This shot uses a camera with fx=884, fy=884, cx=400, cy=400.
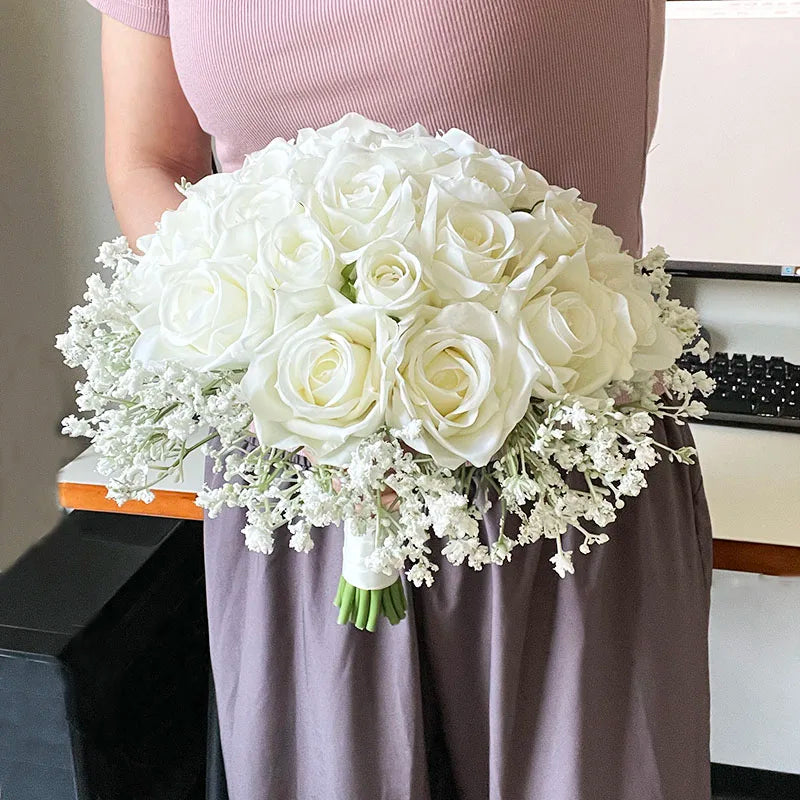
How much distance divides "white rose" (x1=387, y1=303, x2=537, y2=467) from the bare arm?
1.37ft

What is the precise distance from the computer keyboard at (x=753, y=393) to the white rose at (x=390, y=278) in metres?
0.78

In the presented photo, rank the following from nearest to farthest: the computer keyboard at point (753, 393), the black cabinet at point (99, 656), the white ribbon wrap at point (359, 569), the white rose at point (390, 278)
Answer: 1. the white rose at point (390, 278)
2. the white ribbon wrap at point (359, 569)
3. the black cabinet at point (99, 656)
4. the computer keyboard at point (753, 393)

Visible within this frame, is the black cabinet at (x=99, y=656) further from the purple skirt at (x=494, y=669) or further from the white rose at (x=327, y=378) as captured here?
the white rose at (x=327, y=378)

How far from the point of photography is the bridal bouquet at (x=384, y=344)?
44 centimetres

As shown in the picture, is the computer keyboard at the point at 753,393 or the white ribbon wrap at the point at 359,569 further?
Result: the computer keyboard at the point at 753,393

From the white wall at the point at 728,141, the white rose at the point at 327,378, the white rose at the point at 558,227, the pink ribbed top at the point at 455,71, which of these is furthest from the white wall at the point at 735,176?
the white rose at the point at 327,378

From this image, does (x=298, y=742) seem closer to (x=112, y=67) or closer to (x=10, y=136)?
(x=112, y=67)

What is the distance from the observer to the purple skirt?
74cm

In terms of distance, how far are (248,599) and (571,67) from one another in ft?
1.76

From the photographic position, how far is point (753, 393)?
3.85 ft

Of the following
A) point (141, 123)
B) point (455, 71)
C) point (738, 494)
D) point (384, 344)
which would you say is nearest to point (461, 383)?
point (384, 344)

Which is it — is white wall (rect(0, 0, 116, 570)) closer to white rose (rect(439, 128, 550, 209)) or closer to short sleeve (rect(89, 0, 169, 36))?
short sleeve (rect(89, 0, 169, 36))

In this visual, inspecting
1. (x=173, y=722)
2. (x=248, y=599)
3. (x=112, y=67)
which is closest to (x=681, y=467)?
(x=248, y=599)

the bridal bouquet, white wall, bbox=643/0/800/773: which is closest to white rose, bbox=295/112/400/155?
the bridal bouquet
